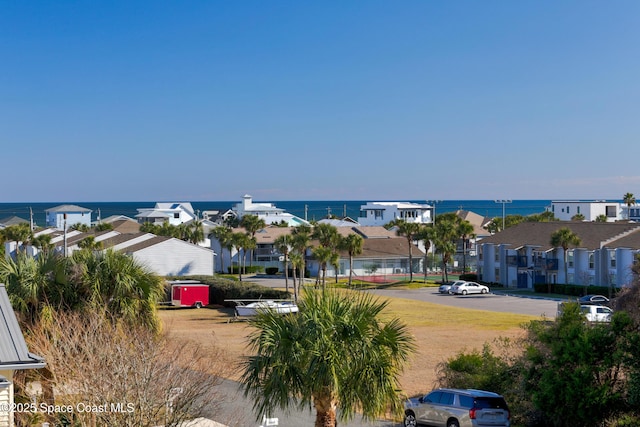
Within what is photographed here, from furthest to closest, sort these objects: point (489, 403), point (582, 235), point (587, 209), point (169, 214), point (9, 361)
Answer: point (169, 214)
point (587, 209)
point (582, 235)
point (489, 403)
point (9, 361)

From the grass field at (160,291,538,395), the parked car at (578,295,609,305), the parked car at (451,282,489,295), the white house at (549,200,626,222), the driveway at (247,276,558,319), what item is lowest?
the grass field at (160,291,538,395)

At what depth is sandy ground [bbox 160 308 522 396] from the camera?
30.7 m

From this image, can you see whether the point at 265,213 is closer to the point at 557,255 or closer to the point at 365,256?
the point at 365,256

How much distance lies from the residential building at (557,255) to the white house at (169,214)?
3275 inches

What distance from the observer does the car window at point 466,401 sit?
20.5m

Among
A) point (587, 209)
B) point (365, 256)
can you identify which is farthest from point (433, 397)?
point (587, 209)

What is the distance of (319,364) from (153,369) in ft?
11.0

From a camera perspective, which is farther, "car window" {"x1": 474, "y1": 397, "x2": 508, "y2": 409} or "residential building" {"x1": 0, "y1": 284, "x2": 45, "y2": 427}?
"car window" {"x1": 474, "y1": 397, "x2": 508, "y2": 409}

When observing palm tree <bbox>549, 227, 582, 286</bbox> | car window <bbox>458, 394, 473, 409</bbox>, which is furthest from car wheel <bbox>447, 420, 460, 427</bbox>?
palm tree <bbox>549, 227, 582, 286</bbox>

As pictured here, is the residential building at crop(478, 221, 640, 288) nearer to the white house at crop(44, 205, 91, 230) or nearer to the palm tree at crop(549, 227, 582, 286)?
the palm tree at crop(549, 227, 582, 286)

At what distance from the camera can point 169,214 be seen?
16825 cm

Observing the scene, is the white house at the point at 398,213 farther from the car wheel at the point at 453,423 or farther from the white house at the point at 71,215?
the car wheel at the point at 453,423

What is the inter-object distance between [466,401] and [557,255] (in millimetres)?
57903

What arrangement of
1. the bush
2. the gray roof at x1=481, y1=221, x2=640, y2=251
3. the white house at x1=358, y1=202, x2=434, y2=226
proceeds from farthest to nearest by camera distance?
the white house at x1=358, y1=202, x2=434, y2=226, the bush, the gray roof at x1=481, y1=221, x2=640, y2=251
